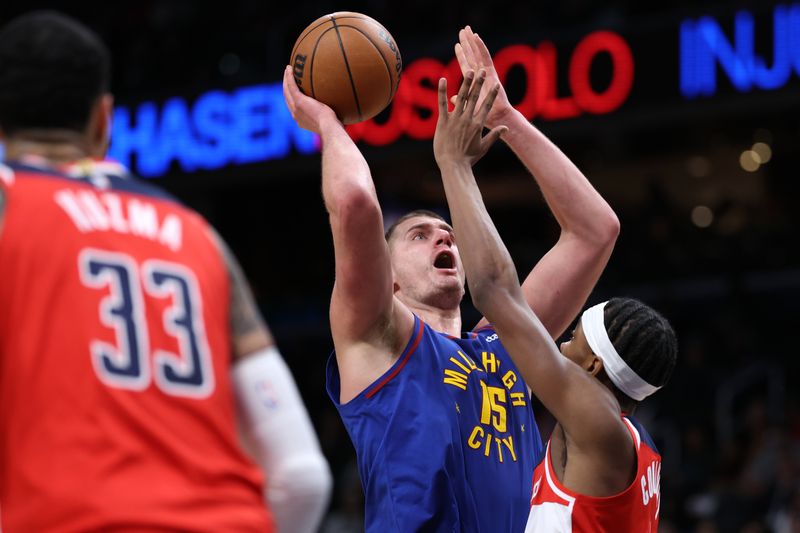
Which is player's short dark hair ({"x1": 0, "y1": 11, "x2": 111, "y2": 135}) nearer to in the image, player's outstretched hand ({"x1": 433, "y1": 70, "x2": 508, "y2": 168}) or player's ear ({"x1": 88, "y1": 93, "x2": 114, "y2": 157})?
player's ear ({"x1": 88, "y1": 93, "x2": 114, "y2": 157})

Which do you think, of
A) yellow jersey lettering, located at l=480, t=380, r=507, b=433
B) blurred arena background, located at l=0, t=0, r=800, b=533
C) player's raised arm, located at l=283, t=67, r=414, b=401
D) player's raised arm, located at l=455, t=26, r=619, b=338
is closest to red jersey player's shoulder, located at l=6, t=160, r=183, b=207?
player's raised arm, located at l=283, t=67, r=414, b=401

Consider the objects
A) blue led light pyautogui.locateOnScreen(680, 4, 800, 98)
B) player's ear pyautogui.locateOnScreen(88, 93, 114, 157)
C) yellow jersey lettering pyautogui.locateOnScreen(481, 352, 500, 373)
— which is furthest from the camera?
blue led light pyautogui.locateOnScreen(680, 4, 800, 98)

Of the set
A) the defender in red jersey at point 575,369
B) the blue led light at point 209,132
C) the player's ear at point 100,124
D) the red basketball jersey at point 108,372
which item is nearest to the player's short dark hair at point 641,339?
the defender in red jersey at point 575,369

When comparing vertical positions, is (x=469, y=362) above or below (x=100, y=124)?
below

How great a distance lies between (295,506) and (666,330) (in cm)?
169

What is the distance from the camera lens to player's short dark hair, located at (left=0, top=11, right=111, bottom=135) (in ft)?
7.77

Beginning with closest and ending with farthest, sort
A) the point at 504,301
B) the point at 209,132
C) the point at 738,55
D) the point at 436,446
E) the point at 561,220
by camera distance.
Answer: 1. the point at 504,301
2. the point at 436,446
3. the point at 561,220
4. the point at 738,55
5. the point at 209,132

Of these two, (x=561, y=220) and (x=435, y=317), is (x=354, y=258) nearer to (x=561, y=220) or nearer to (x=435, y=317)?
(x=435, y=317)

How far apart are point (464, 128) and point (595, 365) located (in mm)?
823

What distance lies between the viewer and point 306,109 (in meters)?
4.00

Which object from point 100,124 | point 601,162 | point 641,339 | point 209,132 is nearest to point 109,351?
point 100,124

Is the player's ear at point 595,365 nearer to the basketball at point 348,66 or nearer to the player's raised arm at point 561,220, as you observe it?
the player's raised arm at point 561,220

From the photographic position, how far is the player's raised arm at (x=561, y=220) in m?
4.46

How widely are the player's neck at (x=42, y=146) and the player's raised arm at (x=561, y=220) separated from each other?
7.33 feet
